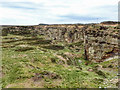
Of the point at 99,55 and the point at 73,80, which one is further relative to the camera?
the point at 99,55

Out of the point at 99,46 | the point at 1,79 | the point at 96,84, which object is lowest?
the point at 96,84

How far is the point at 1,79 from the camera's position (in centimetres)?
2678

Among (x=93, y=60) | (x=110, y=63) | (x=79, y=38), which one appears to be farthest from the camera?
(x=79, y=38)

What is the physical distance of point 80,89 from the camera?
25.1 metres

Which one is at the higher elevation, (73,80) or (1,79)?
(1,79)

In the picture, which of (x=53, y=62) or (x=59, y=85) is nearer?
(x=59, y=85)

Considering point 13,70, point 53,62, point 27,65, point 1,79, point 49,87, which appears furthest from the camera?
point 53,62

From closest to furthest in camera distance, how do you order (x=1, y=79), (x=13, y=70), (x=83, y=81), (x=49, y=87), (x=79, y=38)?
(x=49, y=87)
(x=1, y=79)
(x=83, y=81)
(x=13, y=70)
(x=79, y=38)

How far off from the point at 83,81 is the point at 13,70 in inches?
670

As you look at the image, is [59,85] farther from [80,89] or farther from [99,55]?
[99,55]

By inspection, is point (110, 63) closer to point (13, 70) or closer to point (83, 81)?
point (83, 81)

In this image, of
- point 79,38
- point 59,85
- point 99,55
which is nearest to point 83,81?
point 59,85

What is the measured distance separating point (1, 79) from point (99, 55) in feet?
106

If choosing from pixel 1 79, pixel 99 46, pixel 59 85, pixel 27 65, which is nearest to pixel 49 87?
pixel 59 85
